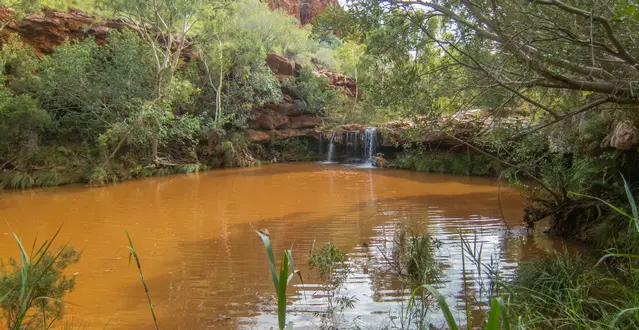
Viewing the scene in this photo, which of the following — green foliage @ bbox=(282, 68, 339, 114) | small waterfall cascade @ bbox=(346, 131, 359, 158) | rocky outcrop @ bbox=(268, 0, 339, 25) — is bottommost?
small waterfall cascade @ bbox=(346, 131, 359, 158)

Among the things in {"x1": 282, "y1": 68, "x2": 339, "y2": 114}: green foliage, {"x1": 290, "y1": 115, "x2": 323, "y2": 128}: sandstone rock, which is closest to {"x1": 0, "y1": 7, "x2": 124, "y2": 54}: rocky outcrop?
{"x1": 282, "y1": 68, "x2": 339, "y2": 114}: green foliage

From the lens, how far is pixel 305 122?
830 inches

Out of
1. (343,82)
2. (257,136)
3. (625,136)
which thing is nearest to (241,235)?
(625,136)

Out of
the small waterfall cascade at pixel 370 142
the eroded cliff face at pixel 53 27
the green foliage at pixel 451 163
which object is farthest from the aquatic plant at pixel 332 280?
the small waterfall cascade at pixel 370 142

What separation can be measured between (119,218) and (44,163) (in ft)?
23.0

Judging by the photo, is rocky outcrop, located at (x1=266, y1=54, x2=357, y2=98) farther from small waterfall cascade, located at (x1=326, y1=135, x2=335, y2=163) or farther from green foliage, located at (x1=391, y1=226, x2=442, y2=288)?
green foliage, located at (x1=391, y1=226, x2=442, y2=288)

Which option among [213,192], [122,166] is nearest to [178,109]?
[122,166]

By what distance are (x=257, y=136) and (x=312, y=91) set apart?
3425 mm

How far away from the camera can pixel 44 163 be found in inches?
539

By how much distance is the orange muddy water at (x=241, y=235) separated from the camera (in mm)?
4129

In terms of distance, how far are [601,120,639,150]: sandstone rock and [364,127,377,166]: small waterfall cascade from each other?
43.6 ft

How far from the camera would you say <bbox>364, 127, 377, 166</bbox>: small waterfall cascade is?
18.9 m

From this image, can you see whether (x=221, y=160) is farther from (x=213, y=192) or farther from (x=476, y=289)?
(x=476, y=289)

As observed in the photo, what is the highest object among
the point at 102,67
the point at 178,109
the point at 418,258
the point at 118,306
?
the point at 102,67
